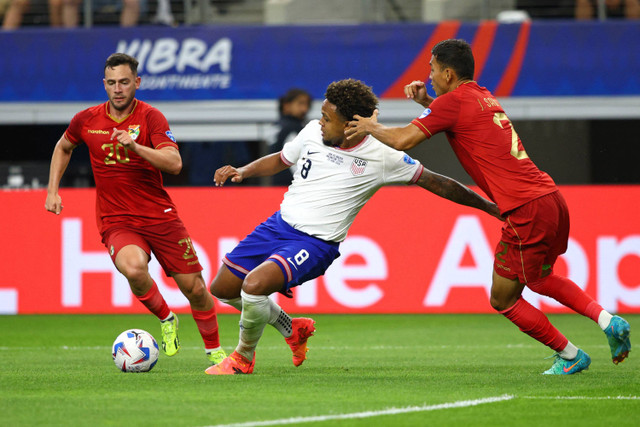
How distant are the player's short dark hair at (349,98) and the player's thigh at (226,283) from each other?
1.30 metres

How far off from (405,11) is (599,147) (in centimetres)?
363

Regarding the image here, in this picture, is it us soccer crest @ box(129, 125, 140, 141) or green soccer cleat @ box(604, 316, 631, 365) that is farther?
us soccer crest @ box(129, 125, 140, 141)

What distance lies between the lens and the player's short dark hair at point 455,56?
6.88 meters

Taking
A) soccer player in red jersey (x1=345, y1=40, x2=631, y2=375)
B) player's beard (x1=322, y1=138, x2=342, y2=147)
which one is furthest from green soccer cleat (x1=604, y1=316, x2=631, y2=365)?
player's beard (x1=322, y1=138, x2=342, y2=147)

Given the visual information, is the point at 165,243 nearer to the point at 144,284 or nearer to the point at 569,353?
Result: the point at 144,284

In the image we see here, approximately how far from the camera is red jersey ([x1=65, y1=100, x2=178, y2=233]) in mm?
7652

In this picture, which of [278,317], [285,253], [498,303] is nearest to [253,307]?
[285,253]

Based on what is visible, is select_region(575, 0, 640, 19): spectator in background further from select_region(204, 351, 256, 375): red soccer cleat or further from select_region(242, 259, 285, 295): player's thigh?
select_region(204, 351, 256, 375): red soccer cleat

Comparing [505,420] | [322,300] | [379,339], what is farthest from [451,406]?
[322,300]

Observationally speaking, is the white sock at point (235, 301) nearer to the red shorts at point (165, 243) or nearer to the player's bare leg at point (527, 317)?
the red shorts at point (165, 243)

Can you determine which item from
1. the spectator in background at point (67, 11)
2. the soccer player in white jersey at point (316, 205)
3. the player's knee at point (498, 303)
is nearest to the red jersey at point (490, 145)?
the soccer player in white jersey at point (316, 205)

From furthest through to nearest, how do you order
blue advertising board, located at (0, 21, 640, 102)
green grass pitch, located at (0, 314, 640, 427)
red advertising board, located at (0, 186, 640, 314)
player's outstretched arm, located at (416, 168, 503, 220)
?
blue advertising board, located at (0, 21, 640, 102)
red advertising board, located at (0, 186, 640, 314)
player's outstretched arm, located at (416, 168, 503, 220)
green grass pitch, located at (0, 314, 640, 427)

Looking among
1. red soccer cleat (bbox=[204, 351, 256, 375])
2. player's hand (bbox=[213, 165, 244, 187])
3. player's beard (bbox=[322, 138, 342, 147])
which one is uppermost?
player's beard (bbox=[322, 138, 342, 147])

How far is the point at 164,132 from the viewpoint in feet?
24.8
